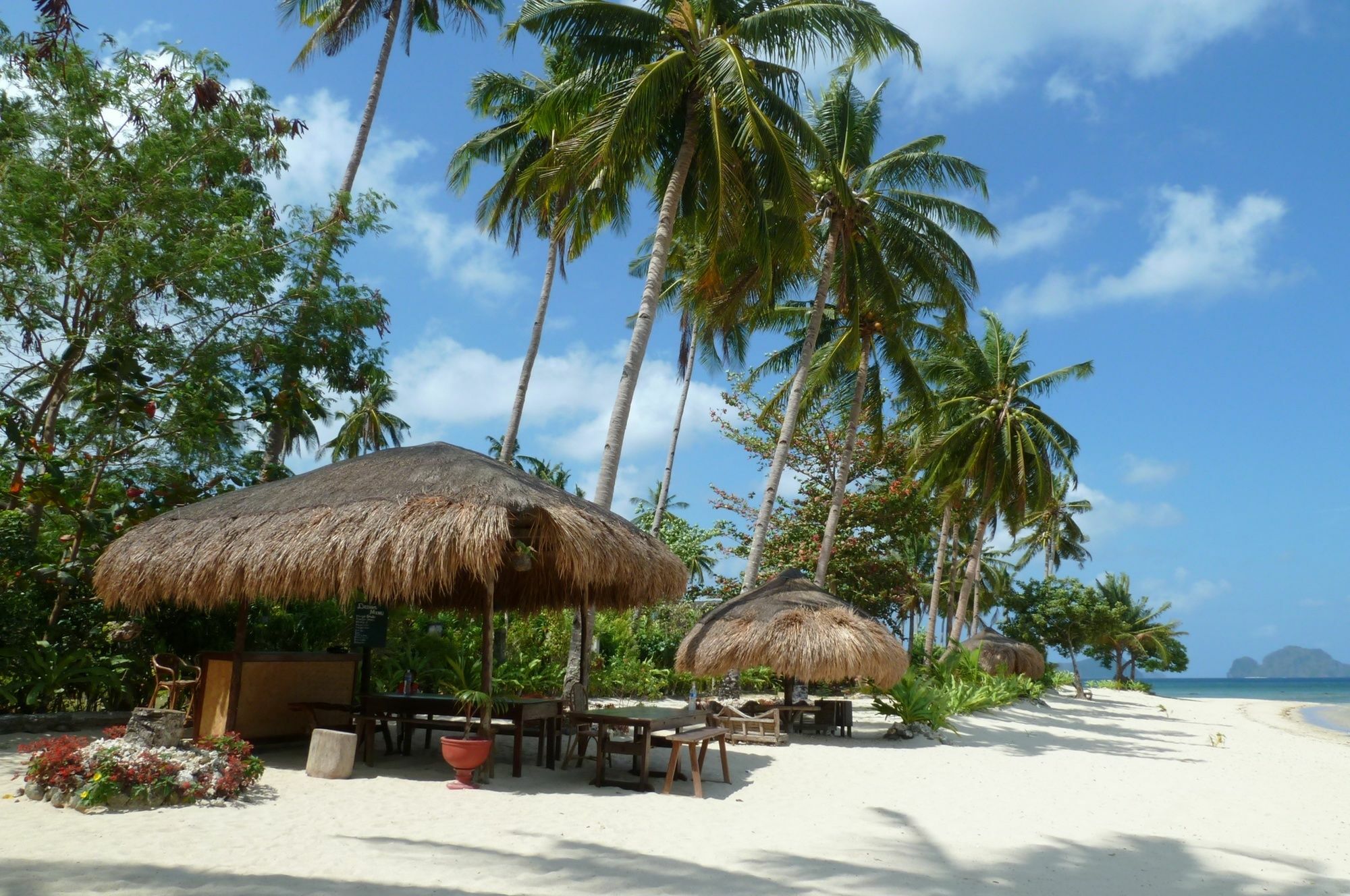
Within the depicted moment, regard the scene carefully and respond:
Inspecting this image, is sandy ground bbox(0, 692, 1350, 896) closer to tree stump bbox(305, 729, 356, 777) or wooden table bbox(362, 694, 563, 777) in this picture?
tree stump bbox(305, 729, 356, 777)

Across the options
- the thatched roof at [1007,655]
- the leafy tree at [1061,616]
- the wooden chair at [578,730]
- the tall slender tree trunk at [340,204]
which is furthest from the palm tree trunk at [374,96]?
the leafy tree at [1061,616]

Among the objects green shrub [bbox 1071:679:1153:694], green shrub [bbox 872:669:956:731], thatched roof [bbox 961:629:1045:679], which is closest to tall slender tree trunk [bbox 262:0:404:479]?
green shrub [bbox 872:669:956:731]

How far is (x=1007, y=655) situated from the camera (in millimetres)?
27859

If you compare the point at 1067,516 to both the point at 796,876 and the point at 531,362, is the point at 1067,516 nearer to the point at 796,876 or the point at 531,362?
the point at 531,362

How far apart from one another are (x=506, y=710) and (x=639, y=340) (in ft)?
18.7

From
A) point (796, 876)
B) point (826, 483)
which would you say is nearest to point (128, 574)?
point (796, 876)

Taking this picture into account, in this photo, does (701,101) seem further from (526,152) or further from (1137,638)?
(1137,638)

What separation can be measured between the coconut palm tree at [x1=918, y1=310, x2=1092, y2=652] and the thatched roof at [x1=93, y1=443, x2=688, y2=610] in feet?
46.6

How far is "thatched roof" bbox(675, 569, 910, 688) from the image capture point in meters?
12.2

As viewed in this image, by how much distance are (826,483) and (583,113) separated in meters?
12.9

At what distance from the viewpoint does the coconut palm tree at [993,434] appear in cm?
2148

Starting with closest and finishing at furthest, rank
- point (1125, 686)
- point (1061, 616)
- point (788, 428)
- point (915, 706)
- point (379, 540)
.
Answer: point (379, 540) < point (915, 706) < point (788, 428) < point (1061, 616) < point (1125, 686)

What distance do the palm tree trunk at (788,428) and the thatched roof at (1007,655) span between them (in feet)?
45.6

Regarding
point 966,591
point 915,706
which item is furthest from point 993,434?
point 915,706
